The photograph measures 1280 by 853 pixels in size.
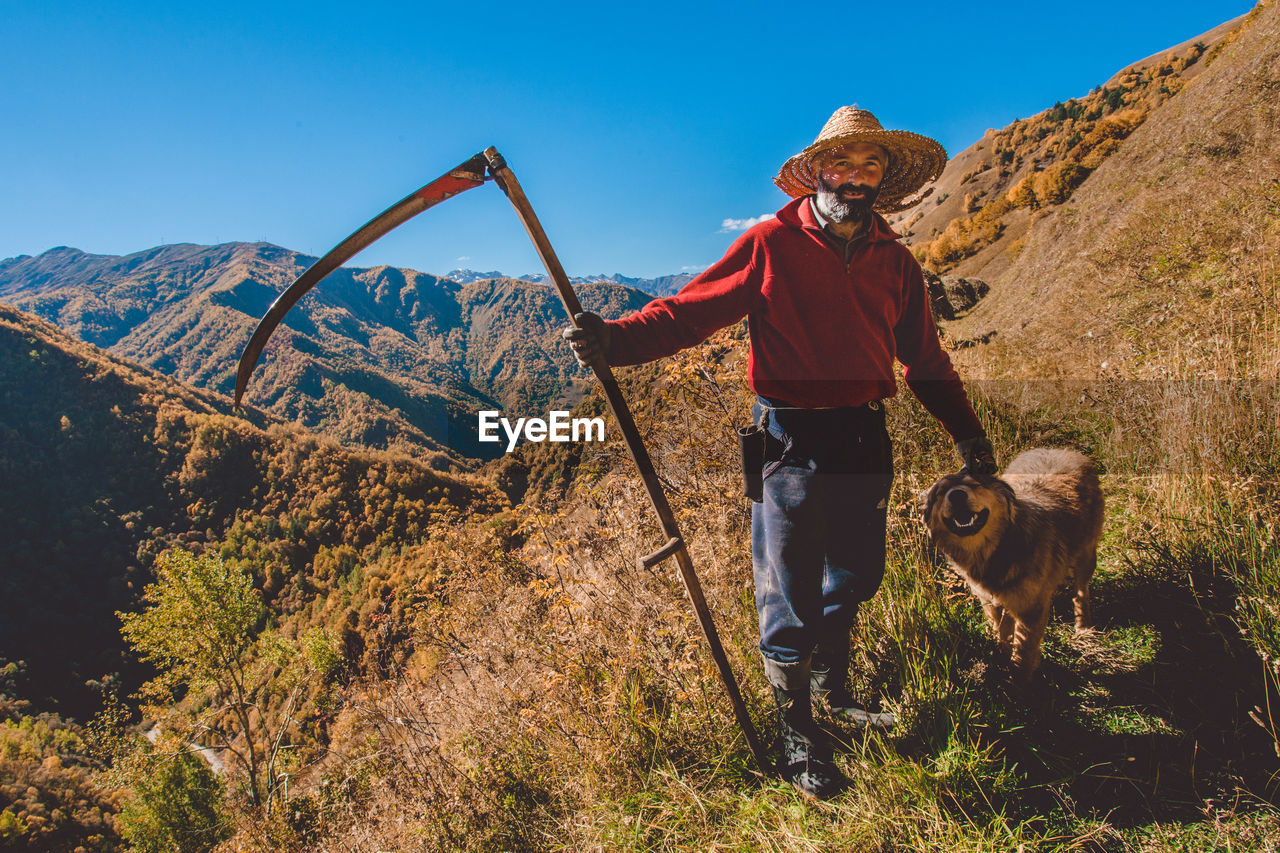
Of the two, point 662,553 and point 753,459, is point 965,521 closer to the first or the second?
point 753,459

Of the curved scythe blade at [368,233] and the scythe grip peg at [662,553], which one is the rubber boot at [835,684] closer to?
the scythe grip peg at [662,553]

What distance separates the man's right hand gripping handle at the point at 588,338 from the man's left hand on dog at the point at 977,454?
5.11 feet

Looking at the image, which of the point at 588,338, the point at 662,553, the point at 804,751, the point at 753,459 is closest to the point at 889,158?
the point at 753,459

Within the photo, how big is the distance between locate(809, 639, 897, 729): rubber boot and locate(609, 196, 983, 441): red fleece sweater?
1.05m

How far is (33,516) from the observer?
87062 millimetres

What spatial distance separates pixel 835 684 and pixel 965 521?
0.87 meters

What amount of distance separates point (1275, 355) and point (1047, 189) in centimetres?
3096

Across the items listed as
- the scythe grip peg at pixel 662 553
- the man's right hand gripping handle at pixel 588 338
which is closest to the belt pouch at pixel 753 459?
the scythe grip peg at pixel 662 553

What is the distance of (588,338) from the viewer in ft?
5.24

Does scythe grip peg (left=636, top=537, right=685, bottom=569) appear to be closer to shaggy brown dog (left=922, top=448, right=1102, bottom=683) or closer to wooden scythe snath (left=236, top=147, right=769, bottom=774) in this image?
wooden scythe snath (left=236, top=147, right=769, bottom=774)

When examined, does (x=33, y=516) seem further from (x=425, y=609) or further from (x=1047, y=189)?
(x=1047, y=189)

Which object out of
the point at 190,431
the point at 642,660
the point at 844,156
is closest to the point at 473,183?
the point at 844,156

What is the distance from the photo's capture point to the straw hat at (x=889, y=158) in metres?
1.87

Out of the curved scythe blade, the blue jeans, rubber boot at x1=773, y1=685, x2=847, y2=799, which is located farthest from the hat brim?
rubber boot at x1=773, y1=685, x2=847, y2=799
